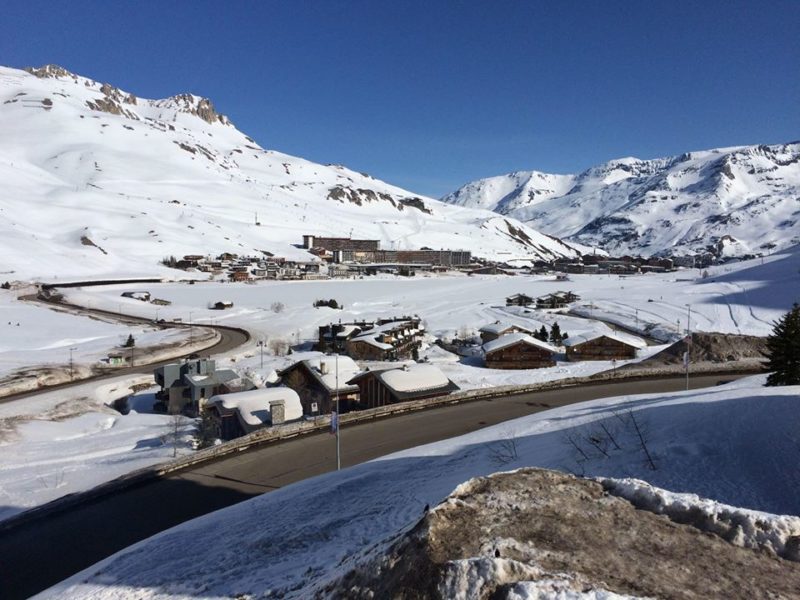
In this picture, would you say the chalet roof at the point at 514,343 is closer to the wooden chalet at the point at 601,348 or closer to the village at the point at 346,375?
the village at the point at 346,375

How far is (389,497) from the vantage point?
10031 millimetres

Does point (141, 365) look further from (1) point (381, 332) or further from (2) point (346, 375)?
(2) point (346, 375)

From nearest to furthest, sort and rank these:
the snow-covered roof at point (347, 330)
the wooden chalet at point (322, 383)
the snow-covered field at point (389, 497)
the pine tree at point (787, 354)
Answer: the snow-covered field at point (389, 497) → the pine tree at point (787, 354) → the wooden chalet at point (322, 383) → the snow-covered roof at point (347, 330)

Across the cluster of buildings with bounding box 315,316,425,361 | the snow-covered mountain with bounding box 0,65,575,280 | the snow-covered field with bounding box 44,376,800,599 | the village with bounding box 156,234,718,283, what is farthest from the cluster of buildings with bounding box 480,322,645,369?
the snow-covered mountain with bounding box 0,65,575,280

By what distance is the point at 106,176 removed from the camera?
165m

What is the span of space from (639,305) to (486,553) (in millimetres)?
74206

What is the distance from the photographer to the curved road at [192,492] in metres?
11.1

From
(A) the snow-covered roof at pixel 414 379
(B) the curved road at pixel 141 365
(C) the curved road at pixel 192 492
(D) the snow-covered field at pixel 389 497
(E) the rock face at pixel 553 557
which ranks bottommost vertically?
(B) the curved road at pixel 141 365

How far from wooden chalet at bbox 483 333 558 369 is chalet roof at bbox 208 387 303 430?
61.0ft

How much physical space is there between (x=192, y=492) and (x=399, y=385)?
12.1 metres

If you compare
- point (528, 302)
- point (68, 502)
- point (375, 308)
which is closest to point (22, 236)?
point (375, 308)

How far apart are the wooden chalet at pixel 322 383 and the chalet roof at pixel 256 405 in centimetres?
228

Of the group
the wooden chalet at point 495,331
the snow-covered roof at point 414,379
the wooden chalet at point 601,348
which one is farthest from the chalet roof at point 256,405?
the wooden chalet at point 495,331

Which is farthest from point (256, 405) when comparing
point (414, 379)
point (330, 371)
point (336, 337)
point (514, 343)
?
point (336, 337)
